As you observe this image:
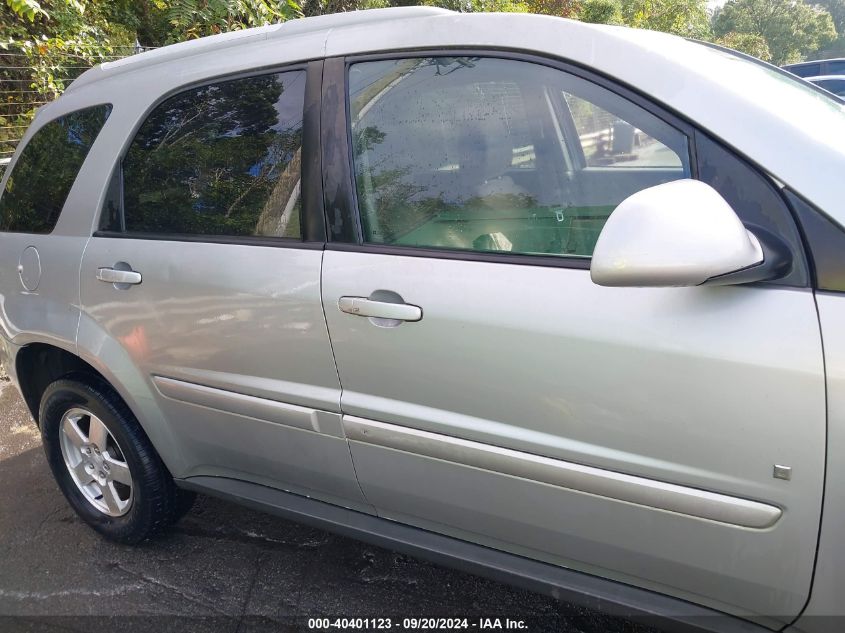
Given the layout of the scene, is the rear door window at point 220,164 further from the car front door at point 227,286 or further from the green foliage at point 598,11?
the green foliage at point 598,11

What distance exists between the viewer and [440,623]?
7.32 ft

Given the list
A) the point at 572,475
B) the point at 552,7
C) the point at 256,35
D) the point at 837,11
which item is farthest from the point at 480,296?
the point at 837,11

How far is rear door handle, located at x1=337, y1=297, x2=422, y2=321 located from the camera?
68.7 inches

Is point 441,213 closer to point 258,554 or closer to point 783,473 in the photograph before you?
point 783,473

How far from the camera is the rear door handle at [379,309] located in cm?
175

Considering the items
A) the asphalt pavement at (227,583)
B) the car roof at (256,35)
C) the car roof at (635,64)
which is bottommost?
the asphalt pavement at (227,583)

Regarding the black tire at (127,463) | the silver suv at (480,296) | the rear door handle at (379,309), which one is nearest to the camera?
the silver suv at (480,296)

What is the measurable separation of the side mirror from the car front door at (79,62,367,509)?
90 cm

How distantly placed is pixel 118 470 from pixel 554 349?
1.90 metres

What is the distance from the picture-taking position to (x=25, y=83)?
23.4ft

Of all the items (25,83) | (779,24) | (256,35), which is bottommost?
(256,35)

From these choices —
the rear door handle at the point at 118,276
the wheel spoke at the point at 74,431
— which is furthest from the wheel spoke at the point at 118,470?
the rear door handle at the point at 118,276

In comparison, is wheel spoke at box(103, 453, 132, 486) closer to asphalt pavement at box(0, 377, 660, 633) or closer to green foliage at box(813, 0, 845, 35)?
asphalt pavement at box(0, 377, 660, 633)

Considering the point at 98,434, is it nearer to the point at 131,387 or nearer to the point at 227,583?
the point at 131,387
